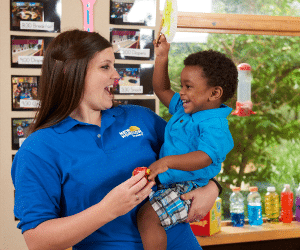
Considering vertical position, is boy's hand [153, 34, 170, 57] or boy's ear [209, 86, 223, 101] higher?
boy's hand [153, 34, 170, 57]

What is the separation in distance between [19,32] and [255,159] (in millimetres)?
2087

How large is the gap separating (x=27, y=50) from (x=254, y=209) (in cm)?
210

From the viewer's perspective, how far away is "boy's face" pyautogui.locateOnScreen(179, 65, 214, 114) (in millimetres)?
1382

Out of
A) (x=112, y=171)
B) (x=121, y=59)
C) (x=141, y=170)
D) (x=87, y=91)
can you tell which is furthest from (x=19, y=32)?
(x=141, y=170)

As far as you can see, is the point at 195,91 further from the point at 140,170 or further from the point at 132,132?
the point at 140,170

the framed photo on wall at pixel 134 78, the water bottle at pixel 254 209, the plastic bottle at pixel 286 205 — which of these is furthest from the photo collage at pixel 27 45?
the plastic bottle at pixel 286 205

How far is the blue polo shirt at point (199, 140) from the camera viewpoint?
1.30 meters

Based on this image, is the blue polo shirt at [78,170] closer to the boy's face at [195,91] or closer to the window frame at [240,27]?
the boy's face at [195,91]

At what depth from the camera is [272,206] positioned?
2.77 metres

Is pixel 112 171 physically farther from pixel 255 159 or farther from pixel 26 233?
pixel 255 159

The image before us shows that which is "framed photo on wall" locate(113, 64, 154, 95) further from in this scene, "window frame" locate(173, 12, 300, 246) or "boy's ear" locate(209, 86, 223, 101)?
"boy's ear" locate(209, 86, 223, 101)

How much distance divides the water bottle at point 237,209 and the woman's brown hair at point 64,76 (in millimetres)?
1865

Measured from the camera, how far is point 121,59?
2.37m

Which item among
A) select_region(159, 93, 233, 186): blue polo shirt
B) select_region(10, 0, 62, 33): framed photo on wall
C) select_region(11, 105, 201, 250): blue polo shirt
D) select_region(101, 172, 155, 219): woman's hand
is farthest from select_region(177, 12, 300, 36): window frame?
select_region(101, 172, 155, 219): woman's hand
